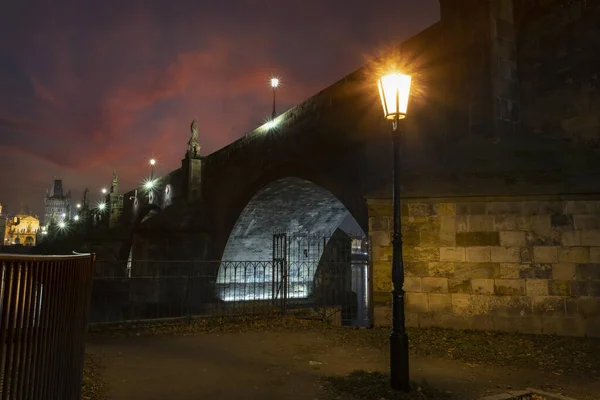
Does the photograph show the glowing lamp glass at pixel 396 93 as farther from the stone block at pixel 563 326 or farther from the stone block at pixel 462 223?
the stone block at pixel 563 326

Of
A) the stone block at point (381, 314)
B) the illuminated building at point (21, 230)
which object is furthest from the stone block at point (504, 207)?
the illuminated building at point (21, 230)

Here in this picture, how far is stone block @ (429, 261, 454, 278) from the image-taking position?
8.38 meters

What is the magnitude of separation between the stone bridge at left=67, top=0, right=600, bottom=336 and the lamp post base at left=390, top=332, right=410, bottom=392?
12.4ft

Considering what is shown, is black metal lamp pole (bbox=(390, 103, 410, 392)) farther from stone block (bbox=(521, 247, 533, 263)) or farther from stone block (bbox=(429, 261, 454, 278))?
stone block (bbox=(521, 247, 533, 263))

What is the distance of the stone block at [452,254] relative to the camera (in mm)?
8352

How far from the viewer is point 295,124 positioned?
15.6 m

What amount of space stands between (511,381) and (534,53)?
24.4 ft

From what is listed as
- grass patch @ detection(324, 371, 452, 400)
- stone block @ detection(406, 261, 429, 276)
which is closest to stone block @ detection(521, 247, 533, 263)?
stone block @ detection(406, 261, 429, 276)

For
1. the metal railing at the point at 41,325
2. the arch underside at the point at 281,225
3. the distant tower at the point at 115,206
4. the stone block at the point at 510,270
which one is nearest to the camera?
the metal railing at the point at 41,325

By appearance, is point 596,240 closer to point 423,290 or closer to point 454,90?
point 423,290

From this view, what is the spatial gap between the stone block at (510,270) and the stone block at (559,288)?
55 cm

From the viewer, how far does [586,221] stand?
25.0 ft

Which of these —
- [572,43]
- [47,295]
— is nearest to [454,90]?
[572,43]

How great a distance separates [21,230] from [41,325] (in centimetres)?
16082
